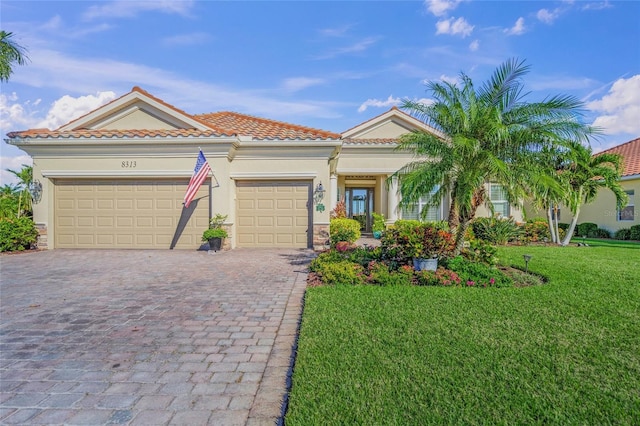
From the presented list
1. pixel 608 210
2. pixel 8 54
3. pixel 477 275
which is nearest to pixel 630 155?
pixel 608 210

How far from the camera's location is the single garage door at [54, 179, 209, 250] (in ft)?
39.3

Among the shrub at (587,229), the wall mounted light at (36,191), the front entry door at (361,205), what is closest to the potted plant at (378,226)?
the front entry door at (361,205)

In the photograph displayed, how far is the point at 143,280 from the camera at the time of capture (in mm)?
7180

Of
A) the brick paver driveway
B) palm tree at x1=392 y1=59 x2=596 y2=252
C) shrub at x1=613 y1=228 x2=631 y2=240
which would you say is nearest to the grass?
the brick paver driveway

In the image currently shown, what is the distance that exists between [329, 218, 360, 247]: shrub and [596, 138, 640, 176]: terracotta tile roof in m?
15.6

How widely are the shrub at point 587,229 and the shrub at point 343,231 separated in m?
15.0

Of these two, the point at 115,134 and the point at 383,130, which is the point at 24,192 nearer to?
the point at 115,134

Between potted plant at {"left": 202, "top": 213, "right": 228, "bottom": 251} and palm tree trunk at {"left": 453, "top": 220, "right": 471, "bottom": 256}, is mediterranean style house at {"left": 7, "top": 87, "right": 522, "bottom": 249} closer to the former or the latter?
potted plant at {"left": 202, "top": 213, "right": 228, "bottom": 251}

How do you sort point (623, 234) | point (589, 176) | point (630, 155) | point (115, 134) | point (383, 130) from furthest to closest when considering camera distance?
point (630, 155) → point (383, 130) → point (623, 234) → point (589, 176) → point (115, 134)

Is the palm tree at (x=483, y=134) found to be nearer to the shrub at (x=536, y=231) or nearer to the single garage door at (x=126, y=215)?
the single garage door at (x=126, y=215)

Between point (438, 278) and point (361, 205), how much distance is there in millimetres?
13809

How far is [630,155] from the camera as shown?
19.3 m

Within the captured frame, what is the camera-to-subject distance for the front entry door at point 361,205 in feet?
65.2

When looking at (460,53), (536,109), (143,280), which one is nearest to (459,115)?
(536,109)
